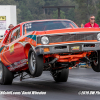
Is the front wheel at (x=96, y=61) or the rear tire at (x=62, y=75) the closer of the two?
the front wheel at (x=96, y=61)

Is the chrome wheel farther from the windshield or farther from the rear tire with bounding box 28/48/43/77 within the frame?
the windshield

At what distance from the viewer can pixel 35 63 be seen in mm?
7637

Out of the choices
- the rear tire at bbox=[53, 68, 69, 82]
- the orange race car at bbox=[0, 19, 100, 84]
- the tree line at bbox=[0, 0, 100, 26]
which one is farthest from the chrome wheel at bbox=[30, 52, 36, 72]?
the tree line at bbox=[0, 0, 100, 26]

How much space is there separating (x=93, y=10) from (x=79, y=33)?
113 meters

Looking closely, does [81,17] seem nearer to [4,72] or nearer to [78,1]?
[78,1]

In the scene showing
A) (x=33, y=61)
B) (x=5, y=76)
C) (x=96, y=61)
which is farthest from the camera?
(x=5, y=76)

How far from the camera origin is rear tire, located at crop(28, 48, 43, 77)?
7.58 m

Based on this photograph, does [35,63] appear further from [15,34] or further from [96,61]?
[15,34]

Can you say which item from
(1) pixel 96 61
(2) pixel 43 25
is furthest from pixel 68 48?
(2) pixel 43 25

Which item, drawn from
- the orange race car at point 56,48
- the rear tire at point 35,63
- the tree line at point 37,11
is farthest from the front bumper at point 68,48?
the tree line at point 37,11

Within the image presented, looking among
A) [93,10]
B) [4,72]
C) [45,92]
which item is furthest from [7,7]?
[93,10]

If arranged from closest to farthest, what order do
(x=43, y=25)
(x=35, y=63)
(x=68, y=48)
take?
(x=68, y=48)
(x=35, y=63)
(x=43, y=25)

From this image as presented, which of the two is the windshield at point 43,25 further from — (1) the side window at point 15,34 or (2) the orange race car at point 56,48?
(2) the orange race car at point 56,48

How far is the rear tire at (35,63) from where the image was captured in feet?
24.9
